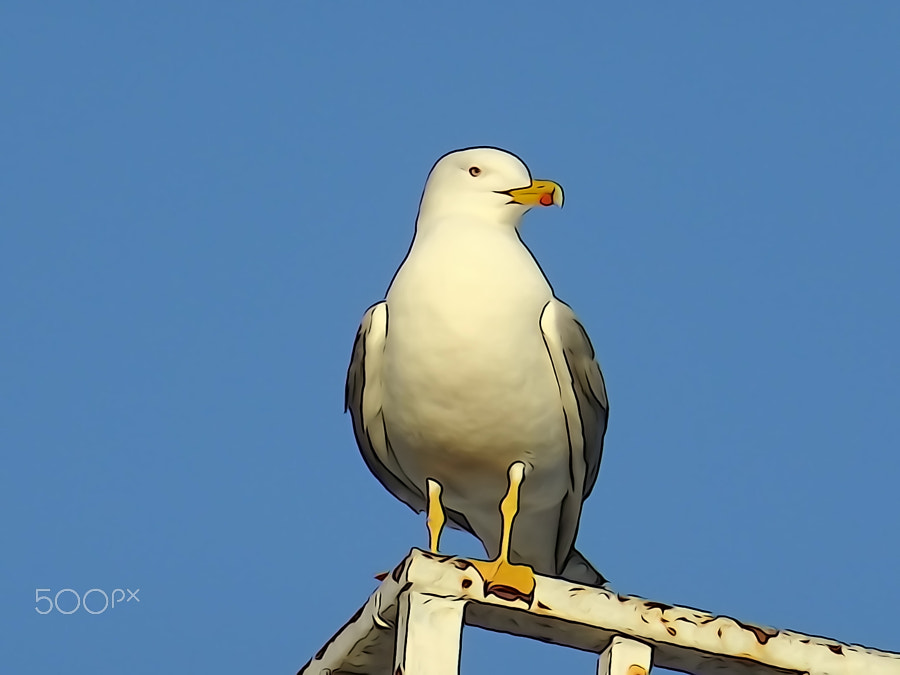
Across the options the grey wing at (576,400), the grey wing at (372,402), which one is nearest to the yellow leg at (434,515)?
the grey wing at (372,402)

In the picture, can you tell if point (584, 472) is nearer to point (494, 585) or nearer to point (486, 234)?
point (486, 234)

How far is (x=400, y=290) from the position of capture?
6.83m

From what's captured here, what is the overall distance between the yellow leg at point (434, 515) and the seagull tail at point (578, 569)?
0.87 meters

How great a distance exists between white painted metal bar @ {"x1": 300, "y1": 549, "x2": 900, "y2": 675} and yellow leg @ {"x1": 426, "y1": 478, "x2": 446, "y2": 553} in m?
1.78

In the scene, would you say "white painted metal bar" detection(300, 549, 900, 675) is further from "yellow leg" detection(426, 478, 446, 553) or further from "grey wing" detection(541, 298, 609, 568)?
"grey wing" detection(541, 298, 609, 568)

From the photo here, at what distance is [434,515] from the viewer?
6.89 meters

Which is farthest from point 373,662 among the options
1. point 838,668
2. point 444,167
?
point 444,167

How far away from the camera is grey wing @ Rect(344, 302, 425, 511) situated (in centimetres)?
702

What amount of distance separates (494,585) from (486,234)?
261 cm

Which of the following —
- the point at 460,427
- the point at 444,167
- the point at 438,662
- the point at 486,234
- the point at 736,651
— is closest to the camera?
the point at 438,662

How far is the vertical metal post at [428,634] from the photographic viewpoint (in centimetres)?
454

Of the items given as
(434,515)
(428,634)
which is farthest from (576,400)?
(428,634)

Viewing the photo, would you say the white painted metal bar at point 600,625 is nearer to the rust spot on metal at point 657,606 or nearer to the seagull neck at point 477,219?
the rust spot on metal at point 657,606

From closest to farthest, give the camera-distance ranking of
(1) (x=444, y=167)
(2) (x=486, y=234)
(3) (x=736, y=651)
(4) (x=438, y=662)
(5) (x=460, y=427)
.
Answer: (4) (x=438, y=662) < (3) (x=736, y=651) < (5) (x=460, y=427) < (2) (x=486, y=234) < (1) (x=444, y=167)
